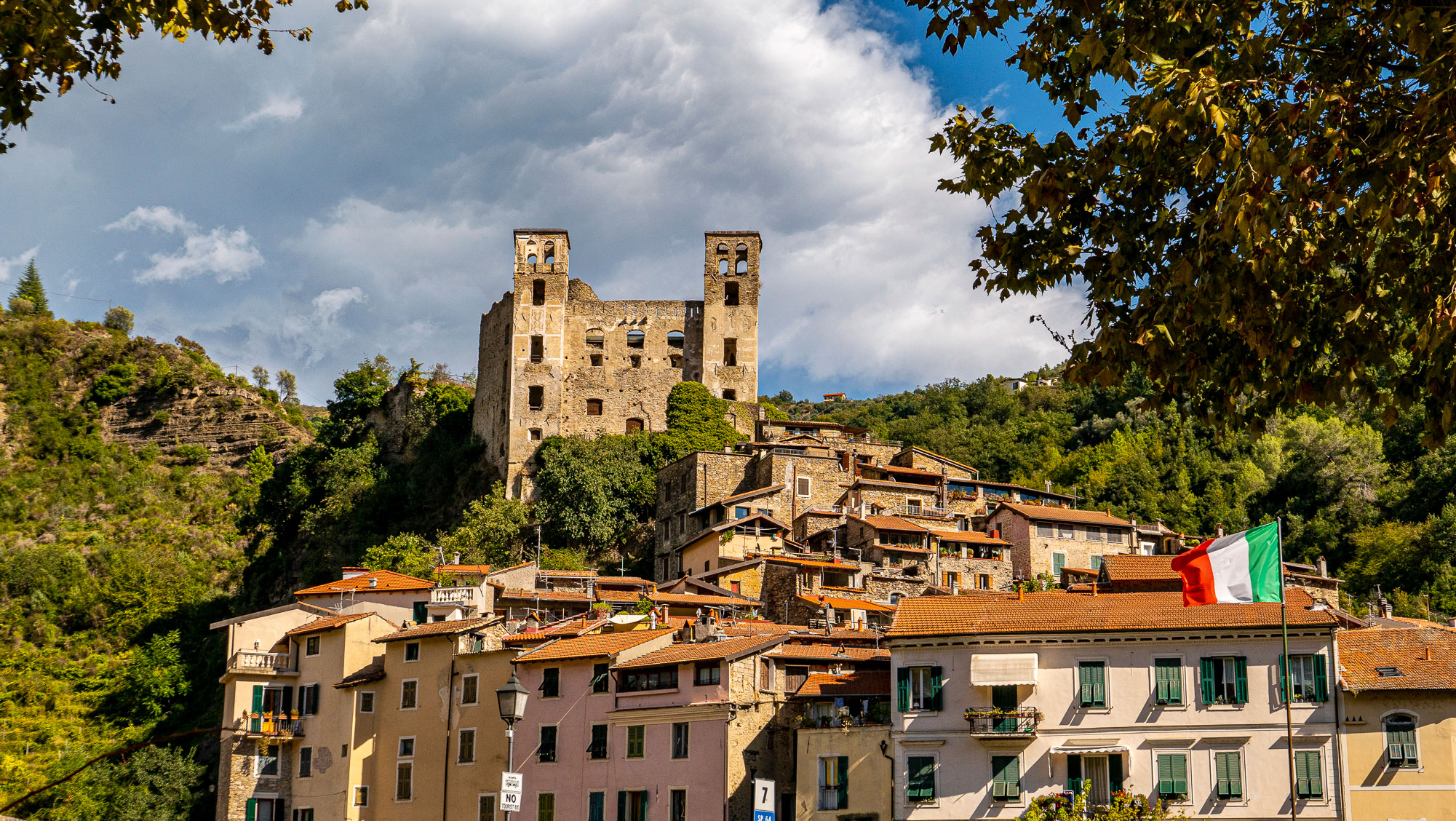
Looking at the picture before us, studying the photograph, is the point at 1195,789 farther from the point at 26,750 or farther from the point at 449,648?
the point at 26,750

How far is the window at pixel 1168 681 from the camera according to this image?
3128 cm

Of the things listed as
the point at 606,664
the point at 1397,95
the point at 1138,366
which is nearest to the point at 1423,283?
the point at 1397,95

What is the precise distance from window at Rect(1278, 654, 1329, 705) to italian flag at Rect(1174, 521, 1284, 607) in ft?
31.0

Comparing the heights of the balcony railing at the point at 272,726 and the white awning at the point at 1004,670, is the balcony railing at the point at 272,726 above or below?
below

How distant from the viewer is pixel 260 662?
4359 centimetres

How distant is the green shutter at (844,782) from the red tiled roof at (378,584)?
18.8m

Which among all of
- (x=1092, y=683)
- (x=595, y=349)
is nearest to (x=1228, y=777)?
(x=1092, y=683)

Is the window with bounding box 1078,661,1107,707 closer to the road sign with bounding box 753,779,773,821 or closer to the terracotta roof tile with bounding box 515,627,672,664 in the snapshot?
the road sign with bounding box 753,779,773,821

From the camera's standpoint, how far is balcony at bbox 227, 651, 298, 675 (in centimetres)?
4319

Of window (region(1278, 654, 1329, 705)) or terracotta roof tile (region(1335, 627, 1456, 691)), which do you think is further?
window (region(1278, 654, 1329, 705))

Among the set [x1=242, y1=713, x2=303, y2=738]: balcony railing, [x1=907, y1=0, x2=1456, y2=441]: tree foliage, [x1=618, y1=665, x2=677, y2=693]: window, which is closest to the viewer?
[x1=907, y1=0, x2=1456, y2=441]: tree foliage

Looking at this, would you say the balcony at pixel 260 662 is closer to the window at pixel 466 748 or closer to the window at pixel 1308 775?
the window at pixel 466 748

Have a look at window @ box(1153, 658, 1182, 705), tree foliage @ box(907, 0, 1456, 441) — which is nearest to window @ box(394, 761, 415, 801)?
window @ box(1153, 658, 1182, 705)

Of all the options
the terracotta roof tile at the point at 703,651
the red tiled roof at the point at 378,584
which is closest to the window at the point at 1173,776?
the terracotta roof tile at the point at 703,651
